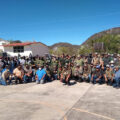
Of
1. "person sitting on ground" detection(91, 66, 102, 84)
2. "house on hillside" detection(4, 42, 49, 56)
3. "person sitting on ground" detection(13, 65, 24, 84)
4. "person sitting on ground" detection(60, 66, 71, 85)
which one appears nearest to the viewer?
"person sitting on ground" detection(91, 66, 102, 84)

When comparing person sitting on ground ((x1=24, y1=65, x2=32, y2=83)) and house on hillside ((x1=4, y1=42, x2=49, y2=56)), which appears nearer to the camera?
person sitting on ground ((x1=24, y1=65, x2=32, y2=83))

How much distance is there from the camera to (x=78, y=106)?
5.61m

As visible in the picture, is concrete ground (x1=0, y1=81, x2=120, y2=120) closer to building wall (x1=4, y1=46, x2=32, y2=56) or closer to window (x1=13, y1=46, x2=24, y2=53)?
→ building wall (x1=4, y1=46, x2=32, y2=56)

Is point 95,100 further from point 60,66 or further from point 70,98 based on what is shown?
point 60,66

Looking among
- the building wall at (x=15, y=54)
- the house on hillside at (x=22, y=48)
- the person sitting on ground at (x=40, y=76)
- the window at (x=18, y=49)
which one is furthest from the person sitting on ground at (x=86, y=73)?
the window at (x=18, y=49)

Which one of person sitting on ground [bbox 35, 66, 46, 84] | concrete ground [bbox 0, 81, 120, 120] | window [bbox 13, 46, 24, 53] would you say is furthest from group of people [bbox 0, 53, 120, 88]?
window [bbox 13, 46, 24, 53]

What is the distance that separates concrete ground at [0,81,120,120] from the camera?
4.77 m

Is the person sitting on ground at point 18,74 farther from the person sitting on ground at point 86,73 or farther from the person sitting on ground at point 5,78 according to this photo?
the person sitting on ground at point 86,73

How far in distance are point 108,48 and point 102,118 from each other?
16531 millimetres

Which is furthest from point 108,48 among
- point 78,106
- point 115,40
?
point 78,106

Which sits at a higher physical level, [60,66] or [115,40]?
[115,40]

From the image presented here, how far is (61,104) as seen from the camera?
19.2 feet

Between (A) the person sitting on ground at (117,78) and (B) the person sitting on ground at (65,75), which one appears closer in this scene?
(A) the person sitting on ground at (117,78)

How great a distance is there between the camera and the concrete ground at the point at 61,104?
477cm
